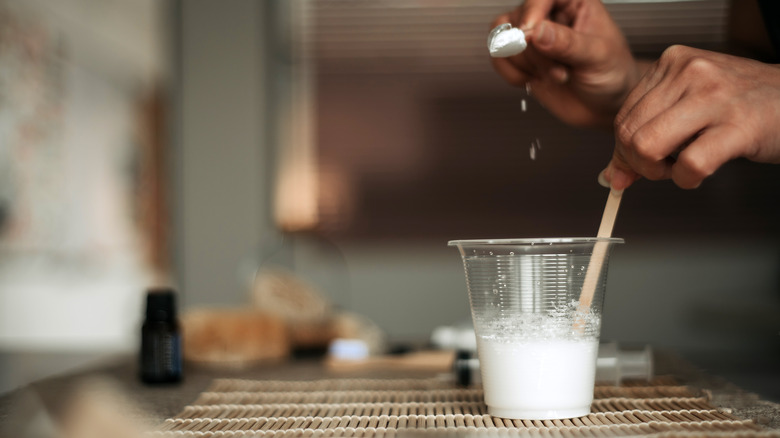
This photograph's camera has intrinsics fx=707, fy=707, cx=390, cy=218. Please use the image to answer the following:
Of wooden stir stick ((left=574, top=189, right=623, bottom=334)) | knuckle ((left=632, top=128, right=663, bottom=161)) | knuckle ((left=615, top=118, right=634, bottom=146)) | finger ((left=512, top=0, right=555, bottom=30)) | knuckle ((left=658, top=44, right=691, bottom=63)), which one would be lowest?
wooden stir stick ((left=574, top=189, right=623, bottom=334))

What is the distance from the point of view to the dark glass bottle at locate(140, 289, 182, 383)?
110 centimetres

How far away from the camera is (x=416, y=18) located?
257 cm

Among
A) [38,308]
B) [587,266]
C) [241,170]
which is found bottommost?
[38,308]

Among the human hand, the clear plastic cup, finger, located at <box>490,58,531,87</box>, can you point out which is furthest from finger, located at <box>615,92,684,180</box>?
finger, located at <box>490,58,531,87</box>

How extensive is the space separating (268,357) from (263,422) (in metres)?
0.58

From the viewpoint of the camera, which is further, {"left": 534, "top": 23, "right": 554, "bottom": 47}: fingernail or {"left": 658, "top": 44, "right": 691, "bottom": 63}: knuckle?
{"left": 534, "top": 23, "right": 554, "bottom": 47}: fingernail

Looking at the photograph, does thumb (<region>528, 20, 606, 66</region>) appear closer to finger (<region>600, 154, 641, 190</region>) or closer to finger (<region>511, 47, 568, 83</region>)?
finger (<region>511, 47, 568, 83</region>)

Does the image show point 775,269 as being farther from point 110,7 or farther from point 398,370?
point 110,7

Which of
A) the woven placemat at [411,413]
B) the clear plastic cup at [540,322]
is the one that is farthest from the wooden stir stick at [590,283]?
the woven placemat at [411,413]

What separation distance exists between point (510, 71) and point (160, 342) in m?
0.71

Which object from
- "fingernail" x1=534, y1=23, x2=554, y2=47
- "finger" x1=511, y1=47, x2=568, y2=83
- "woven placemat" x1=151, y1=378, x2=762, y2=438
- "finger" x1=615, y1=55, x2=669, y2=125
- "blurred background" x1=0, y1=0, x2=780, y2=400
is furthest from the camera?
"blurred background" x1=0, y1=0, x2=780, y2=400

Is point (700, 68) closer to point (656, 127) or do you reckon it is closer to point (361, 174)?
point (656, 127)

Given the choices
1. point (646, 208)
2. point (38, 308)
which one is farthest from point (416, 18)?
point (38, 308)

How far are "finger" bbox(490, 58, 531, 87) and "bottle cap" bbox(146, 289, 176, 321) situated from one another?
65 cm
